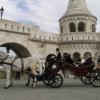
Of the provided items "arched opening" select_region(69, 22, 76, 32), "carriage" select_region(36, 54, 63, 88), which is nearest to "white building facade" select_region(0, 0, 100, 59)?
"arched opening" select_region(69, 22, 76, 32)

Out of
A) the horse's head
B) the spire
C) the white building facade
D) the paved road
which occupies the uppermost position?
the spire

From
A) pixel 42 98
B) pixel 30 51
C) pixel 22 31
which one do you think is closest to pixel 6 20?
pixel 22 31

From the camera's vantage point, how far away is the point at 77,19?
3269 centimetres

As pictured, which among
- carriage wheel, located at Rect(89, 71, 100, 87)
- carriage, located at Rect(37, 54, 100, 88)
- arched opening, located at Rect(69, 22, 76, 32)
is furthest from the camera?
arched opening, located at Rect(69, 22, 76, 32)

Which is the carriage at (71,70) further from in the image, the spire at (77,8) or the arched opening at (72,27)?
the arched opening at (72,27)

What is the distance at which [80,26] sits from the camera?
33.8m

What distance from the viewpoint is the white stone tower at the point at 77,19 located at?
32.8 m

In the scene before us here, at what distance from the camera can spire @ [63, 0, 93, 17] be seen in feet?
109

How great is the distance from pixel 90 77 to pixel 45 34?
20320mm

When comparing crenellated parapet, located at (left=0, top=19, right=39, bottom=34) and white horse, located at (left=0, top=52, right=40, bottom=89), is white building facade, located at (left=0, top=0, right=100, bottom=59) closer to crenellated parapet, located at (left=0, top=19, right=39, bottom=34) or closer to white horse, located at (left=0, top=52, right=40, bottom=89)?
crenellated parapet, located at (left=0, top=19, right=39, bottom=34)

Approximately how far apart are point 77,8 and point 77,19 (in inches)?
81.1

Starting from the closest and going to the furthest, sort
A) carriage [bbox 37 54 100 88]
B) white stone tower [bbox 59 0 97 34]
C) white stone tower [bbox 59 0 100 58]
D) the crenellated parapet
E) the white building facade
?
carriage [bbox 37 54 100 88] < the crenellated parapet < the white building facade < white stone tower [bbox 59 0 100 58] < white stone tower [bbox 59 0 97 34]

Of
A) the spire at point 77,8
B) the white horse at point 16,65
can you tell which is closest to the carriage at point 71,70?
the white horse at point 16,65

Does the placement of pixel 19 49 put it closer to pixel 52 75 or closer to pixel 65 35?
pixel 65 35
